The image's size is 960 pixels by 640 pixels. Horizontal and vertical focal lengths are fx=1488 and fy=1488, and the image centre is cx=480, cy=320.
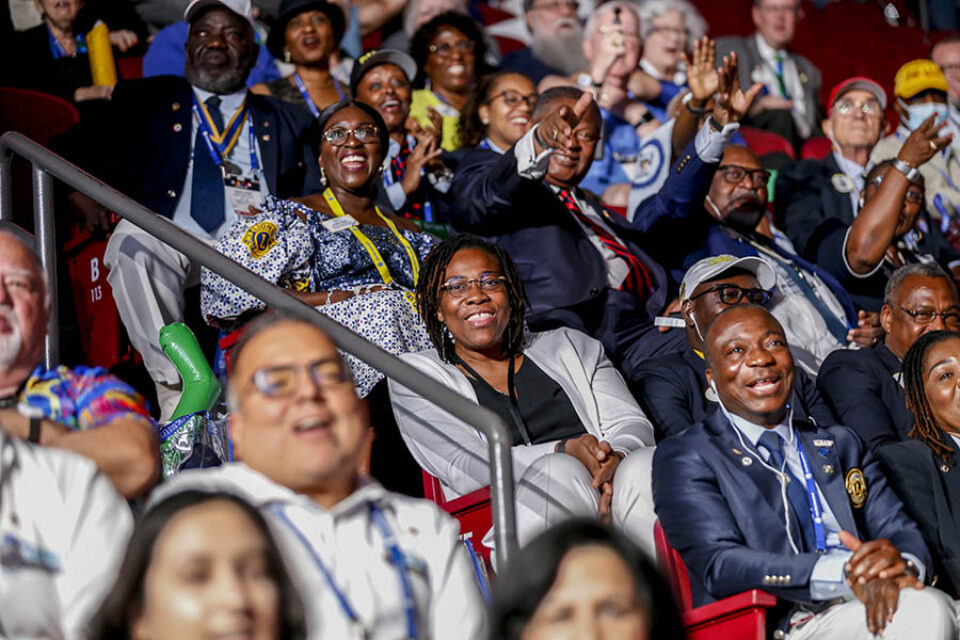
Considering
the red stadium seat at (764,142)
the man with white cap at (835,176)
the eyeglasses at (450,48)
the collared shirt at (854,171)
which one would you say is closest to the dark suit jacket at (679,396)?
the man with white cap at (835,176)

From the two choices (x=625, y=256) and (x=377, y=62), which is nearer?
(x=625, y=256)

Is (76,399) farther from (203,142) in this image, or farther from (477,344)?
(203,142)

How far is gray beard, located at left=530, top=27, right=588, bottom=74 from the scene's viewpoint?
28.6 ft

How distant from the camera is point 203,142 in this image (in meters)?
5.88

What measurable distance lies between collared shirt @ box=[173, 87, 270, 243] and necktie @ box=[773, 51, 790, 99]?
4.31 metres

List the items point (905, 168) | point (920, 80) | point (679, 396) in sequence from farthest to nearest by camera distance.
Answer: point (920, 80) → point (905, 168) → point (679, 396)

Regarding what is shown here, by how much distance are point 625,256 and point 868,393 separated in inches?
44.3

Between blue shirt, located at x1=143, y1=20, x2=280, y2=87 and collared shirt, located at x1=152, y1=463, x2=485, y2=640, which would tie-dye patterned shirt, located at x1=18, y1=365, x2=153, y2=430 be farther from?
blue shirt, located at x1=143, y1=20, x2=280, y2=87

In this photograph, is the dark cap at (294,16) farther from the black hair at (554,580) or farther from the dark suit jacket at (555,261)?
the black hair at (554,580)

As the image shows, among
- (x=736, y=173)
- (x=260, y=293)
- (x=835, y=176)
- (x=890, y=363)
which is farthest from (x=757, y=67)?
(x=260, y=293)

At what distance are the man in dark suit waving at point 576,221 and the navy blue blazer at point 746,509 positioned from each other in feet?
4.67

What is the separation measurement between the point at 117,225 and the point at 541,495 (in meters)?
2.18

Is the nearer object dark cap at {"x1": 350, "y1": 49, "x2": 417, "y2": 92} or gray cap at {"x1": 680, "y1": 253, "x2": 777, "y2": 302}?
gray cap at {"x1": 680, "y1": 253, "x2": 777, "y2": 302}

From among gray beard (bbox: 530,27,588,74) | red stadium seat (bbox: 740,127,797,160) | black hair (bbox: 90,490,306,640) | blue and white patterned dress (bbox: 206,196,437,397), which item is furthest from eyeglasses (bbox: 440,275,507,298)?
gray beard (bbox: 530,27,588,74)
